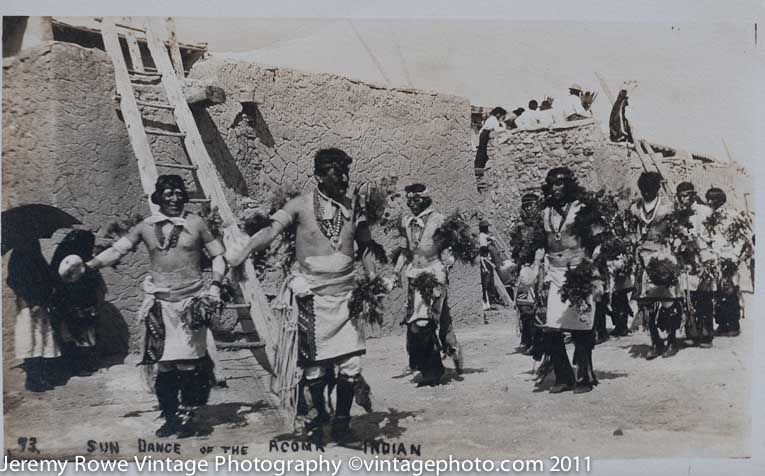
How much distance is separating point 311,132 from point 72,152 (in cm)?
162

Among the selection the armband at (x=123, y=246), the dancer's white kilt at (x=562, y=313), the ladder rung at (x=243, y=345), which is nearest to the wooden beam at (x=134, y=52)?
the armband at (x=123, y=246)

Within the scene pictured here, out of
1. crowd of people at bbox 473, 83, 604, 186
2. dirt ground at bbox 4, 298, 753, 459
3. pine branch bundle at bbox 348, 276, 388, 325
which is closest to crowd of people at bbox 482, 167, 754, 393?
dirt ground at bbox 4, 298, 753, 459

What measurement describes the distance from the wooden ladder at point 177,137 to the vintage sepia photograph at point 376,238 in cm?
2

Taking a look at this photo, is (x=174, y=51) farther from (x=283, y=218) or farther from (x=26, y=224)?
(x=26, y=224)

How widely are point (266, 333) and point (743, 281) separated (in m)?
3.43

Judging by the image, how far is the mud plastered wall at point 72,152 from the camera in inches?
217

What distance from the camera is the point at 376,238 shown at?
5875 mm

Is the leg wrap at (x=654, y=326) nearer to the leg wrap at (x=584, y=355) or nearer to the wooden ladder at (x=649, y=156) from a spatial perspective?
the leg wrap at (x=584, y=355)

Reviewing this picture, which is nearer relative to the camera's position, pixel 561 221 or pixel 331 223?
pixel 331 223

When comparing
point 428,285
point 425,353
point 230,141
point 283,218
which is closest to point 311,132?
point 230,141

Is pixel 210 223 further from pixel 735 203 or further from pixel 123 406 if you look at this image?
pixel 735 203

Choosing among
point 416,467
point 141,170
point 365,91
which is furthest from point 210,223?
point 416,467

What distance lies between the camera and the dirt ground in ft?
18.2

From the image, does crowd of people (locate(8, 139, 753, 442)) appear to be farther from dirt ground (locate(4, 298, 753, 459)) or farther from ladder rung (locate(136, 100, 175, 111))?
ladder rung (locate(136, 100, 175, 111))
